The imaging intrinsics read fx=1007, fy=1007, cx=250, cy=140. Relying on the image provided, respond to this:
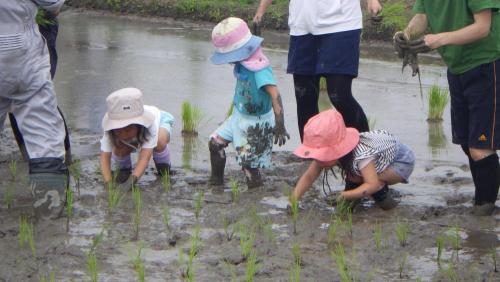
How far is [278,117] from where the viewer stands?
5.70 m

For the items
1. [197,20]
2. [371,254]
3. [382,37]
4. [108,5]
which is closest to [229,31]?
[371,254]

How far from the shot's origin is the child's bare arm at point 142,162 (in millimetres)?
5844

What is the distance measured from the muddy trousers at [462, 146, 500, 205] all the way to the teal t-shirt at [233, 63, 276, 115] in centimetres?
127

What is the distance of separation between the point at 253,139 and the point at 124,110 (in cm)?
77

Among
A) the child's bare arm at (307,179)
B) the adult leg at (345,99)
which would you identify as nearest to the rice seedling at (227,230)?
the child's bare arm at (307,179)

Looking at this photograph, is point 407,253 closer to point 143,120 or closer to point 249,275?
point 249,275

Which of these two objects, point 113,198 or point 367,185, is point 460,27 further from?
point 113,198

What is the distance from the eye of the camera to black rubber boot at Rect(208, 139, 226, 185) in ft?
19.7

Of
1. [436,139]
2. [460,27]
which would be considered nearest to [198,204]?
[460,27]

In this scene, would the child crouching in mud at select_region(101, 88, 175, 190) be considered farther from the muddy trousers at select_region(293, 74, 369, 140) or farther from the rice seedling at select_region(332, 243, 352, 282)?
the rice seedling at select_region(332, 243, 352, 282)

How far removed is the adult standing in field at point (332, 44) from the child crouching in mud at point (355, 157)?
0.47 m

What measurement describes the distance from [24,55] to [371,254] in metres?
1.99

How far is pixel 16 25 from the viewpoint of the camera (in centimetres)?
505

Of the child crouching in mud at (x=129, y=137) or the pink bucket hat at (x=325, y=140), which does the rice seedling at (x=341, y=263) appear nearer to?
the pink bucket hat at (x=325, y=140)
